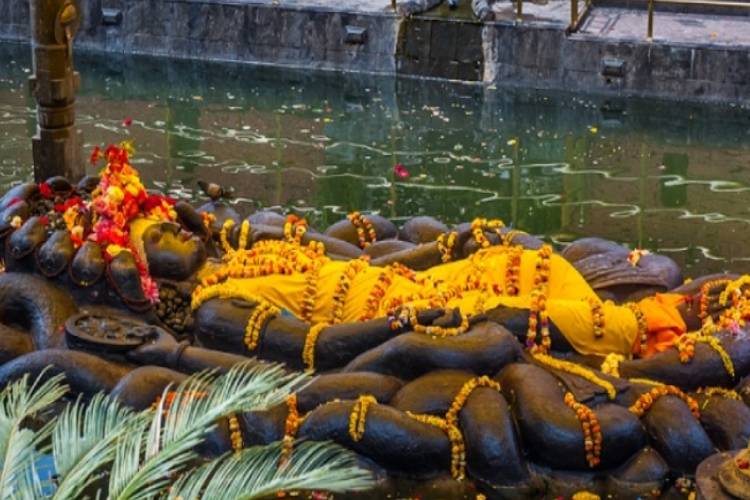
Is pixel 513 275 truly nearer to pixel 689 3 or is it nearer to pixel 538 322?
pixel 538 322

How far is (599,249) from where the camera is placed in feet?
24.2

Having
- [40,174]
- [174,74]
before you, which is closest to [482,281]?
[40,174]

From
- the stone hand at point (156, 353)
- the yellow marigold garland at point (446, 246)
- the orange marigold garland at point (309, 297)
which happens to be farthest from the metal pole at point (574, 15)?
the stone hand at point (156, 353)

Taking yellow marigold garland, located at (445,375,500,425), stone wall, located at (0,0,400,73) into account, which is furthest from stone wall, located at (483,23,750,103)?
yellow marigold garland, located at (445,375,500,425)

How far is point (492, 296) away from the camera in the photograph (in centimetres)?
662

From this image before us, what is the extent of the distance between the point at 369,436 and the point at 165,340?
1.14 metres

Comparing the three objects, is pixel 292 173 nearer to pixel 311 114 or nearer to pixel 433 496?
pixel 311 114

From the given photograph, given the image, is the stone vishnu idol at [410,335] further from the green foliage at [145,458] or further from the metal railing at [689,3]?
the metal railing at [689,3]

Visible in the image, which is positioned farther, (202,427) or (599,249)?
(599,249)

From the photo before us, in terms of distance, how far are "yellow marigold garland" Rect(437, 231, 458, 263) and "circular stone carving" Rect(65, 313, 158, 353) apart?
1494mm

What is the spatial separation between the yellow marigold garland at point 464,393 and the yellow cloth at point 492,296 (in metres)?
0.43

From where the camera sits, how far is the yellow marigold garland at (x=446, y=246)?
7.21 meters

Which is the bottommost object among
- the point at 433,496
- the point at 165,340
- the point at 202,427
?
the point at 433,496

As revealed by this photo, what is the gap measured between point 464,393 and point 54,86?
10.9 feet
